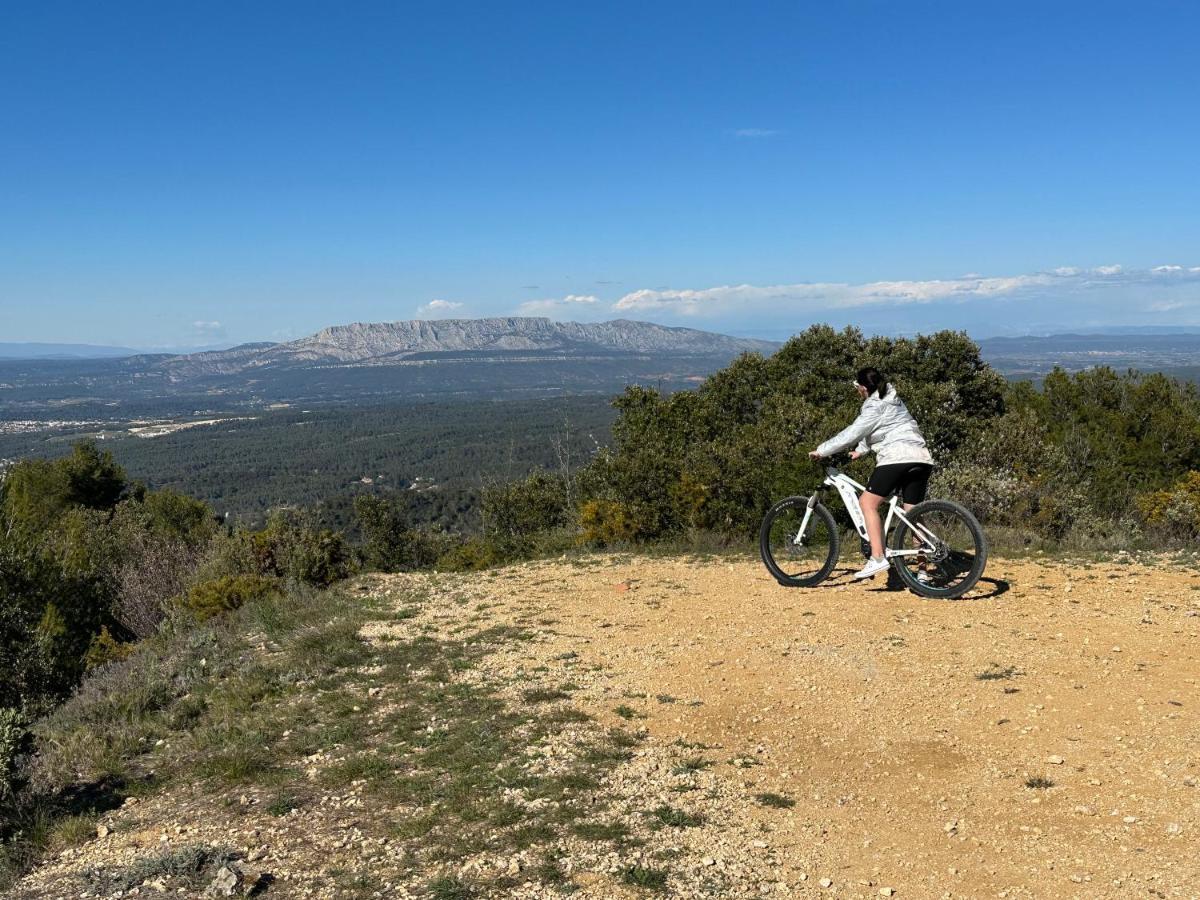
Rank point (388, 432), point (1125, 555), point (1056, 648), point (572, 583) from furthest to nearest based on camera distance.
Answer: point (388, 432) < point (572, 583) < point (1125, 555) < point (1056, 648)

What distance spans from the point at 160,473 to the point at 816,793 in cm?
14353

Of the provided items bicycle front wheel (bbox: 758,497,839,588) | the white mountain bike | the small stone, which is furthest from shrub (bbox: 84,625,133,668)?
the white mountain bike

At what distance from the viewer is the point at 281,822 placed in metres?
4.73

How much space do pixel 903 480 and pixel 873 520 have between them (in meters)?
0.50

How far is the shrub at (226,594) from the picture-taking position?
1222cm

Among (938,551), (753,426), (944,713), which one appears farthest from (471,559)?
(753,426)

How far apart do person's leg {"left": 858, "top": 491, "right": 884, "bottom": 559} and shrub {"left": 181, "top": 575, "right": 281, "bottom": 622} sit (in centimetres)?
864

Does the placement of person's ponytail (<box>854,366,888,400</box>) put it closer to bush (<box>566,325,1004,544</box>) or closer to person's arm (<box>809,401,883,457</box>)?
person's arm (<box>809,401,883,457</box>)

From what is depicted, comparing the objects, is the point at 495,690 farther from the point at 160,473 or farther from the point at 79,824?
the point at 160,473

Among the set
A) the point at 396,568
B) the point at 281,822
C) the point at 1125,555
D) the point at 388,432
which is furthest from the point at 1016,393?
the point at 388,432

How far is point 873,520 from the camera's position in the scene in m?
8.14

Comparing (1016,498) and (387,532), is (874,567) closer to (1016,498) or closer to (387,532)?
(1016,498)

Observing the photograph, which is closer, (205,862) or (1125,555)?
(205,862)

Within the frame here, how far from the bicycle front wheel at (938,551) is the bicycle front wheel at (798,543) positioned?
2.76ft
